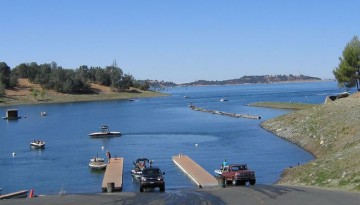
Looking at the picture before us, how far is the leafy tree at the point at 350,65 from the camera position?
123 metres

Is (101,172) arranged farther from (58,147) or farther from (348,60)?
(348,60)

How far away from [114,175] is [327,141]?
27837mm

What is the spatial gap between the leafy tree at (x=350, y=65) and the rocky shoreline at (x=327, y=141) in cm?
2820

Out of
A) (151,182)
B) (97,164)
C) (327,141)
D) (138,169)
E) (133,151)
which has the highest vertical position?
(327,141)

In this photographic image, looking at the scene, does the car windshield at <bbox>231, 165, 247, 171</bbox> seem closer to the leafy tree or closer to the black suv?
the black suv

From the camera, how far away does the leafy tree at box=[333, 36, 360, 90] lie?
123m

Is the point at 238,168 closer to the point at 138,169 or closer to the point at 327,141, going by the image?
the point at 138,169

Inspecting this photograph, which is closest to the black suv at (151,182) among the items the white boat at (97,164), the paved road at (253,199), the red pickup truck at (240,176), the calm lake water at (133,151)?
the calm lake water at (133,151)

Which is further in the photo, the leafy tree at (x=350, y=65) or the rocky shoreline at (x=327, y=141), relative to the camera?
the leafy tree at (x=350, y=65)

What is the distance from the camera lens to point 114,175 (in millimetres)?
55562

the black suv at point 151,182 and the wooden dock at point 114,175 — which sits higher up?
the black suv at point 151,182

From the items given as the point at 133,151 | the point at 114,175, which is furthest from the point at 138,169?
the point at 133,151

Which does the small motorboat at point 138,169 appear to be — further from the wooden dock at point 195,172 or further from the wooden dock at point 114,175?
the wooden dock at point 195,172

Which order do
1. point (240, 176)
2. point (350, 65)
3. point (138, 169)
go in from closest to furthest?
1. point (240, 176)
2. point (138, 169)
3. point (350, 65)
